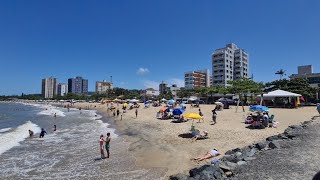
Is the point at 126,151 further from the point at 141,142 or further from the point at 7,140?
the point at 7,140

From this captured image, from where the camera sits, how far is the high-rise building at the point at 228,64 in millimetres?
114188

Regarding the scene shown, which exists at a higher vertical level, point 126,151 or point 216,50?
point 216,50

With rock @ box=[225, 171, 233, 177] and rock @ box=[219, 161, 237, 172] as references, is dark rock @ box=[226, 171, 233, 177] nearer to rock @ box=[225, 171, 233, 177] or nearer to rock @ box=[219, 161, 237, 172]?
rock @ box=[225, 171, 233, 177]

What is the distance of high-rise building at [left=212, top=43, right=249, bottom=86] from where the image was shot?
11419cm

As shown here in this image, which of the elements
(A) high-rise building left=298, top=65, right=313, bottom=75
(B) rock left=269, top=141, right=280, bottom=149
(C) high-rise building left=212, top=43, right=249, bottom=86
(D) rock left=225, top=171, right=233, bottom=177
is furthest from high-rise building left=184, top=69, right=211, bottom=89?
(D) rock left=225, top=171, right=233, bottom=177

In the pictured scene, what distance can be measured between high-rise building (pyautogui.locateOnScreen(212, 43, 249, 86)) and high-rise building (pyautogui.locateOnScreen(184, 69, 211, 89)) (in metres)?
23.3

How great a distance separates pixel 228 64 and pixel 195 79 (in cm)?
2884

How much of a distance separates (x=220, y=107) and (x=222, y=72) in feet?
264

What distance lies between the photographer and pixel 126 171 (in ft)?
40.3

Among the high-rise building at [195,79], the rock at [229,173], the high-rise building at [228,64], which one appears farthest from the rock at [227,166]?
the high-rise building at [195,79]

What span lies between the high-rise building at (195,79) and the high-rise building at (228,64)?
76.6ft

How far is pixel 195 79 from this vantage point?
142m

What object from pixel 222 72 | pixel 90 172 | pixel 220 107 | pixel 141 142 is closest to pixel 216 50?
pixel 222 72

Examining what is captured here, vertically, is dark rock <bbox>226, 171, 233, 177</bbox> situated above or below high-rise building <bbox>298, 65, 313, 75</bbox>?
below
